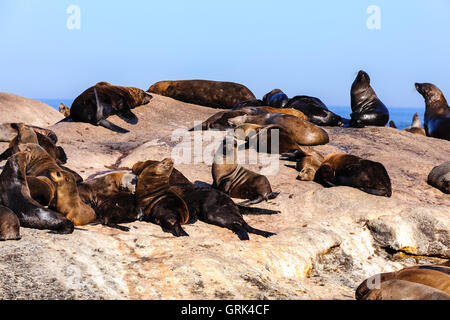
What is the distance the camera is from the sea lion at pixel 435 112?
13.8 m

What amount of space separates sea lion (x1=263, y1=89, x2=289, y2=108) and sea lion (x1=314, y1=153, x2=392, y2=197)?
241 inches

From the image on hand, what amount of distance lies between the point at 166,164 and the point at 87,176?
7.05 feet

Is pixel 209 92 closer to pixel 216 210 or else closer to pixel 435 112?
pixel 435 112

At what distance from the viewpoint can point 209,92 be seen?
15.5 meters

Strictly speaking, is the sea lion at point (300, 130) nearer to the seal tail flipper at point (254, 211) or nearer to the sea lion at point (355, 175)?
the sea lion at point (355, 175)

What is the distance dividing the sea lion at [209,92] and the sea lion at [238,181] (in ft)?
25.4

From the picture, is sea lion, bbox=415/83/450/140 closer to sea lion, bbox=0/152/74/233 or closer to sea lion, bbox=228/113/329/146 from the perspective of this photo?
sea lion, bbox=228/113/329/146

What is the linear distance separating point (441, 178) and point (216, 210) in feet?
13.6

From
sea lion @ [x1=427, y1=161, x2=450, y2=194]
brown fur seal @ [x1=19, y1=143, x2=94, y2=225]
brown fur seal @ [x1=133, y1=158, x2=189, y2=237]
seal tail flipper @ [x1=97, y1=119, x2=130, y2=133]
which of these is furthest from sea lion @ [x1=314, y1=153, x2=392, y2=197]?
seal tail flipper @ [x1=97, y1=119, x2=130, y2=133]

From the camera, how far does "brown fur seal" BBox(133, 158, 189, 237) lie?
5.74m

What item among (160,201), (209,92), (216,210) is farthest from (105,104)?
(216,210)

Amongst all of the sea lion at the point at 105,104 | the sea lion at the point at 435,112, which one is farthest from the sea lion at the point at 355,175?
the sea lion at the point at 435,112
